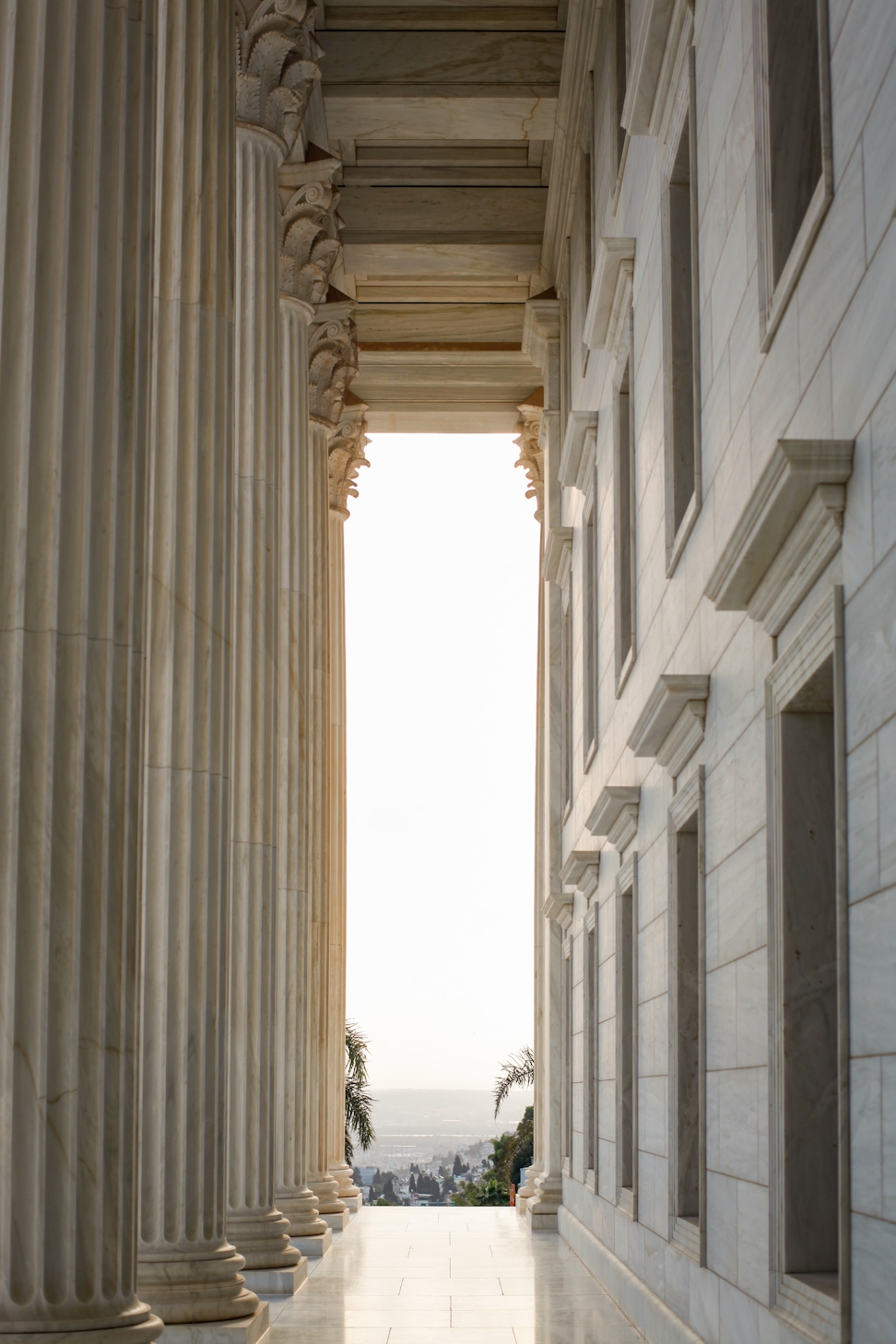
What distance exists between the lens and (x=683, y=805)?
1705 cm

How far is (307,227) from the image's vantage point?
1151 inches

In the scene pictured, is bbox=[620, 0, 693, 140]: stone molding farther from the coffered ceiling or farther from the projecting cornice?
the coffered ceiling

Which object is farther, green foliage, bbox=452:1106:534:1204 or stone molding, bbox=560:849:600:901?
green foliage, bbox=452:1106:534:1204

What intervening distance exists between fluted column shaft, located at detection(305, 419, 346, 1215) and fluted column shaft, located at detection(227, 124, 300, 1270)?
7.14 m

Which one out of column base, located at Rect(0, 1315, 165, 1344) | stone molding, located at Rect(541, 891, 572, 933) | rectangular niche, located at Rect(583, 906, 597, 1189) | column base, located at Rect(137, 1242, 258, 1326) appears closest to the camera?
column base, located at Rect(0, 1315, 165, 1344)

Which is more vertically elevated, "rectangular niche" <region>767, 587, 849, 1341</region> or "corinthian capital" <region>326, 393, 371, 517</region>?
"corinthian capital" <region>326, 393, 371, 517</region>

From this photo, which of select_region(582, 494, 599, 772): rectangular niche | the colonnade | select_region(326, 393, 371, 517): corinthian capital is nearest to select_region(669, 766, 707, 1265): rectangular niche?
the colonnade

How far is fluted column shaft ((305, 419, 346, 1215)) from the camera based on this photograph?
31.1 meters

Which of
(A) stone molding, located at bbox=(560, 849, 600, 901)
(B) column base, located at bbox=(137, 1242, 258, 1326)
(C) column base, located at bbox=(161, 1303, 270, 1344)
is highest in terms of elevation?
(A) stone molding, located at bbox=(560, 849, 600, 901)

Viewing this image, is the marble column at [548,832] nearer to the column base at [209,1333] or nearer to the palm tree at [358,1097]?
the palm tree at [358,1097]

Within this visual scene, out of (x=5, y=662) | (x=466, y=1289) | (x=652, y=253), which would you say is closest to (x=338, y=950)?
(x=466, y=1289)

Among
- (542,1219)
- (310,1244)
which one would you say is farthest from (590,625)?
(542,1219)

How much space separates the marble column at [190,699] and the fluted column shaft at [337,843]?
77.9 feet

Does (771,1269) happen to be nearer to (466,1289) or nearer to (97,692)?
(97,692)
